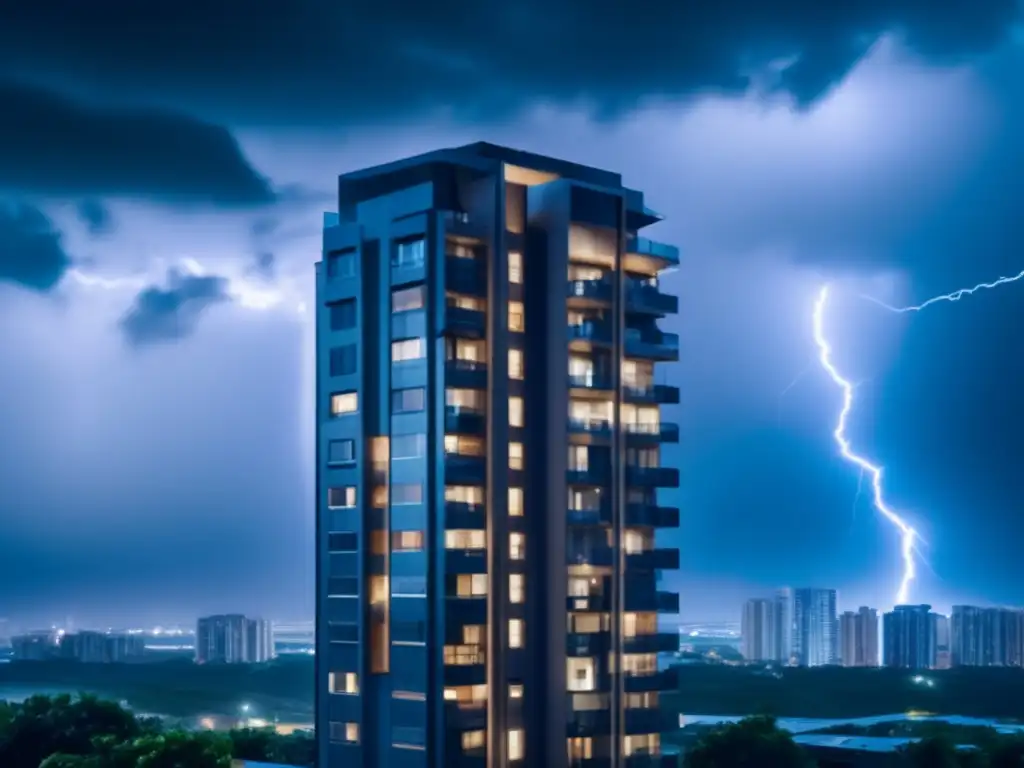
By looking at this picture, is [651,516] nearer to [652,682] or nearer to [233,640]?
[652,682]

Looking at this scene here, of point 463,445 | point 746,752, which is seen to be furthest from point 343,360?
point 746,752

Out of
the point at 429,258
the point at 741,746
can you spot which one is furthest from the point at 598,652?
the point at 741,746

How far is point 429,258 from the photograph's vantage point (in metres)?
35.3

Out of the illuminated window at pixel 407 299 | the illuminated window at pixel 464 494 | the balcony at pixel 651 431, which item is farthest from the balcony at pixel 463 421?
the balcony at pixel 651 431

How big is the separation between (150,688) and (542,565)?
313 ft

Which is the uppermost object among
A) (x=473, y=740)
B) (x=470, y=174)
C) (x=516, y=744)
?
(x=470, y=174)

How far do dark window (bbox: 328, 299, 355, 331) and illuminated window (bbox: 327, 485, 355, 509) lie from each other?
4.30 metres

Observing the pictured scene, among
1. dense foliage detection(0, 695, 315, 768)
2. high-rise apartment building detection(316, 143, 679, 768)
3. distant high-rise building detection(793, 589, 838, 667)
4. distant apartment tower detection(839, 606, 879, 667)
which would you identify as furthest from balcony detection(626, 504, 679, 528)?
distant apartment tower detection(839, 606, 879, 667)

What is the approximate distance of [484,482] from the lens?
1396 inches

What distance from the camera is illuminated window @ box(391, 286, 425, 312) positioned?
117 feet

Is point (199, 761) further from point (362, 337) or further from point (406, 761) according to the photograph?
point (362, 337)

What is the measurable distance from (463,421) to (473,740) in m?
7.96

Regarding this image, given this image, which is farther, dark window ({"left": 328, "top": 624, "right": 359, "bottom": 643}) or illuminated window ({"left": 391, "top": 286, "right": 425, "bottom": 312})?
dark window ({"left": 328, "top": 624, "right": 359, "bottom": 643})

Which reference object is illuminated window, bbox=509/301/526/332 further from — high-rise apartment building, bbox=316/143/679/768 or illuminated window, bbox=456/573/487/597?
illuminated window, bbox=456/573/487/597
